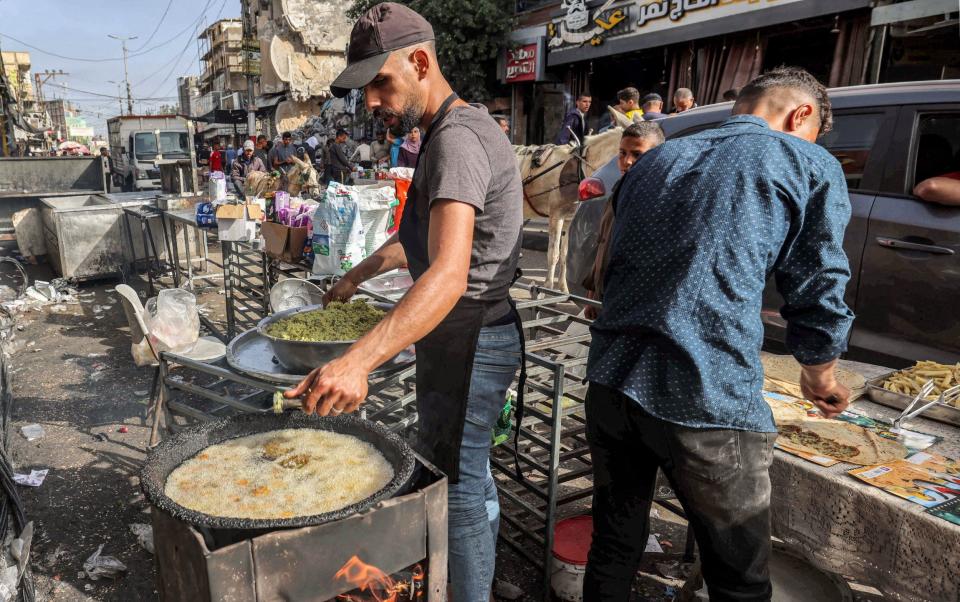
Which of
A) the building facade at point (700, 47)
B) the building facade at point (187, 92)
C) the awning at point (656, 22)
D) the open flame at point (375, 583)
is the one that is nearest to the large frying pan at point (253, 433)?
the open flame at point (375, 583)

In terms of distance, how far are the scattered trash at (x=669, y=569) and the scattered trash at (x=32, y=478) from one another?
3909mm

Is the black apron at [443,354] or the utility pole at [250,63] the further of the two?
the utility pole at [250,63]

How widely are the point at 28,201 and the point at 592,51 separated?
1186cm

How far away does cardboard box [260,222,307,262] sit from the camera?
5328mm

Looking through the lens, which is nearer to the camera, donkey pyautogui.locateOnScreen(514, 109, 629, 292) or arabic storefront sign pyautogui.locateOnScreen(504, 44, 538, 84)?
donkey pyautogui.locateOnScreen(514, 109, 629, 292)

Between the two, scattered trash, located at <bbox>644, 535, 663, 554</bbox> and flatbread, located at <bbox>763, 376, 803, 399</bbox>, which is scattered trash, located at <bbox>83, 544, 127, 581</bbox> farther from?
flatbread, located at <bbox>763, 376, 803, 399</bbox>

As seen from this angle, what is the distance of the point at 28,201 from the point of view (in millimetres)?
9945

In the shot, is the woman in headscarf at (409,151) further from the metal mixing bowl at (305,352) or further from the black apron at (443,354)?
the black apron at (443,354)

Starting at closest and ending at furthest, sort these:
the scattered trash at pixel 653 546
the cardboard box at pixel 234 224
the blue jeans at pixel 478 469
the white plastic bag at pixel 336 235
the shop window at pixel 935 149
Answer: the blue jeans at pixel 478 469
the scattered trash at pixel 653 546
the shop window at pixel 935 149
the white plastic bag at pixel 336 235
the cardboard box at pixel 234 224

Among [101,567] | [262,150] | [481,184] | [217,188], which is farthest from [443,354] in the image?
[262,150]

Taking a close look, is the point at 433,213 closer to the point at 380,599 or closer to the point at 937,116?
the point at 380,599

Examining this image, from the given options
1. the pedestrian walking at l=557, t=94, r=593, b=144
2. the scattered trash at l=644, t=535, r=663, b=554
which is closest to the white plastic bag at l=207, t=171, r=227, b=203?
the scattered trash at l=644, t=535, r=663, b=554

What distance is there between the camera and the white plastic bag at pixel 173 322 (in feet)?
16.5

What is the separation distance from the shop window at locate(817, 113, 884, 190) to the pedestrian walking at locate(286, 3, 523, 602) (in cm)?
302
